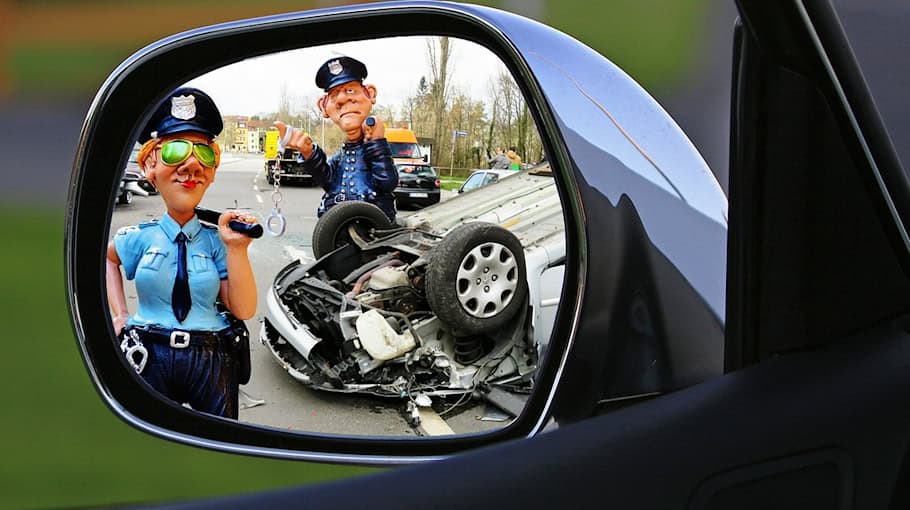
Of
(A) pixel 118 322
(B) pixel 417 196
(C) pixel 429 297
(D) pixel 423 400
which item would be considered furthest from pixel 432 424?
(A) pixel 118 322

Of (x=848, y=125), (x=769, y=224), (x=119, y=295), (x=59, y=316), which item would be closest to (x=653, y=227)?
(x=769, y=224)

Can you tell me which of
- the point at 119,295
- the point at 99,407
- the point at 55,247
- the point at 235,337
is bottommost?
the point at 99,407

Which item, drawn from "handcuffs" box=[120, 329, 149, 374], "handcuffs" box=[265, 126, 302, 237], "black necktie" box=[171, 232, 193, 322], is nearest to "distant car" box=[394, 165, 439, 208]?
"handcuffs" box=[265, 126, 302, 237]

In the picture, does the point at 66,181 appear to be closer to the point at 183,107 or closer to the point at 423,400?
the point at 183,107

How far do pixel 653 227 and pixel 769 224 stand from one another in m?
0.18

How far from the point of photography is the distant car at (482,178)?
4.38ft

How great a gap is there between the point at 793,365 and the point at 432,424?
634mm

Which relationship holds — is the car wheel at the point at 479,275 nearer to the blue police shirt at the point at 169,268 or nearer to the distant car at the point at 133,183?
the blue police shirt at the point at 169,268

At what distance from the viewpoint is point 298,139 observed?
1423mm

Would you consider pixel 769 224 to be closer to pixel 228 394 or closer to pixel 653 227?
pixel 653 227

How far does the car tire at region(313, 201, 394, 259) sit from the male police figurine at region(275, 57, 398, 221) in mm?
25

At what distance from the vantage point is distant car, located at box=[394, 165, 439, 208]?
1370 mm

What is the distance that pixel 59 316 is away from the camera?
1.44 meters

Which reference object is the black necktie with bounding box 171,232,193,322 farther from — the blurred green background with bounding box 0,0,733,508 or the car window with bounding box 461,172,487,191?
the car window with bounding box 461,172,487,191
